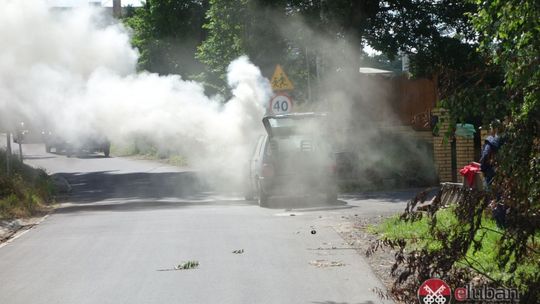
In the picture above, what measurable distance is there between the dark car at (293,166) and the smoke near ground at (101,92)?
4.26m

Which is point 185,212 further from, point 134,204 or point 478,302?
point 478,302

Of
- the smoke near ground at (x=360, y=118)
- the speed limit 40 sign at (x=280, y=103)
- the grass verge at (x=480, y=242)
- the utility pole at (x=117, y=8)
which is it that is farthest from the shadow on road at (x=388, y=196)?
the utility pole at (x=117, y=8)

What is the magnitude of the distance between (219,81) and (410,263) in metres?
27.1

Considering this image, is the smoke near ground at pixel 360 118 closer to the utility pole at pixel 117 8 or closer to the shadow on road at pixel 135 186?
the shadow on road at pixel 135 186

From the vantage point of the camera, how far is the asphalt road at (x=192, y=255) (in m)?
8.36

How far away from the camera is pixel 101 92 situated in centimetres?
2250

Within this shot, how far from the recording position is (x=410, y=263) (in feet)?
21.1

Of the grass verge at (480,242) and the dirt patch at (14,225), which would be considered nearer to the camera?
the grass verge at (480,242)

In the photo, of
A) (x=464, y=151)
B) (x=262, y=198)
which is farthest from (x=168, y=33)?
(x=262, y=198)

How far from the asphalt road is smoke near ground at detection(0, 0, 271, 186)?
345 cm

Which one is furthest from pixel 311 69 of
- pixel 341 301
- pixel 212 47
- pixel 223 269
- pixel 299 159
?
pixel 341 301

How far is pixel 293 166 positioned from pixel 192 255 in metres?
7.78

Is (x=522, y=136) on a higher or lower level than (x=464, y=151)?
higher

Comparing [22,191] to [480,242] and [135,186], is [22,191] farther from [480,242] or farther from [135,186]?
[480,242]
